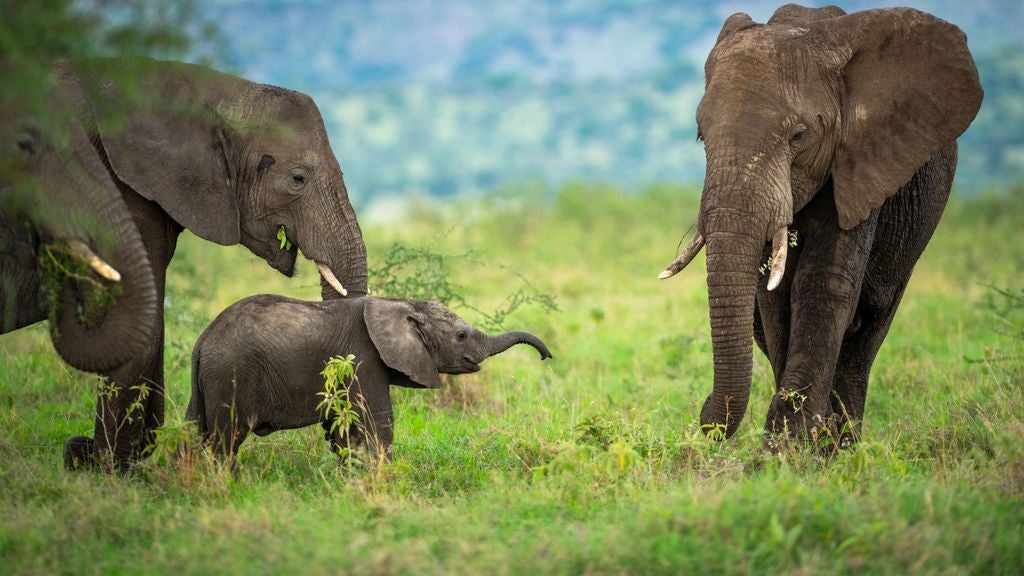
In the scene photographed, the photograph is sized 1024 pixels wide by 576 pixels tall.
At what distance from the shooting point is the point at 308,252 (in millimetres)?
7004

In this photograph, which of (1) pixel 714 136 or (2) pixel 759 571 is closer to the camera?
(2) pixel 759 571

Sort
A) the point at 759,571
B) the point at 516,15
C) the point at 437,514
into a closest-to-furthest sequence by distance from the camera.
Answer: the point at 759,571
the point at 437,514
the point at 516,15

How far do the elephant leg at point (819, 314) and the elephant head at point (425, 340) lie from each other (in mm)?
1455

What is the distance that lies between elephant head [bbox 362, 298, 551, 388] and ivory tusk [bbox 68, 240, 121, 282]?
4.82 feet

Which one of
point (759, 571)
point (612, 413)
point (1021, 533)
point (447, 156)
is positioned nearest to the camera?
point (759, 571)

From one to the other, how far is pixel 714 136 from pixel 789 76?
57cm

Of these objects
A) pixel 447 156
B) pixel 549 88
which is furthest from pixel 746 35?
pixel 549 88

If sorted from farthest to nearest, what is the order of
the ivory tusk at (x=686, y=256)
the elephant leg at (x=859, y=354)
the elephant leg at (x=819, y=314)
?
1. the elephant leg at (x=859, y=354)
2. the elephant leg at (x=819, y=314)
3. the ivory tusk at (x=686, y=256)

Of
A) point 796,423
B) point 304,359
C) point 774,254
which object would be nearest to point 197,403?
point 304,359

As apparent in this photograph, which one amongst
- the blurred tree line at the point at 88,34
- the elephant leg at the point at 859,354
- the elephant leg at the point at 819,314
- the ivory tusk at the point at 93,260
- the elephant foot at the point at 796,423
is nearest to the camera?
the blurred tree line at the point at 88,34

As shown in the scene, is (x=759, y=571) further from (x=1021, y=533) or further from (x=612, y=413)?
(x=612, y=413)

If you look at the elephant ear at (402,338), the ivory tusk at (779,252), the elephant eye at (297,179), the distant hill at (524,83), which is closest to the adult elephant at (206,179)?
the elephant eye at (297,179)

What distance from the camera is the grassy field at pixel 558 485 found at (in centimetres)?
512

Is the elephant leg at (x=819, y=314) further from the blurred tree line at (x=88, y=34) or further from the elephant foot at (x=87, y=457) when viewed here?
the elephant foot at (x=87, y=457)
